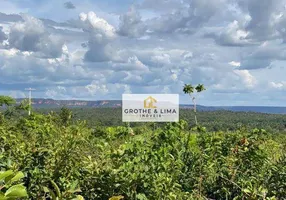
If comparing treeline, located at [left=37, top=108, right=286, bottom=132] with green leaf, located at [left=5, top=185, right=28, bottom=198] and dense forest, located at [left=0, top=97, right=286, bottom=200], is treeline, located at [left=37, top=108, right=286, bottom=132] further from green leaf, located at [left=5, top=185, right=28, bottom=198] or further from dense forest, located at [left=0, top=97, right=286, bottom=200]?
green leaf, located at [left=5, top=185, right=28, bottom=198]

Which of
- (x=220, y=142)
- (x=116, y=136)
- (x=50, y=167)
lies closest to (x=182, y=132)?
(x=220, y=142)

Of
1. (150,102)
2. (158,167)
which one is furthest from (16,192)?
(150,102)

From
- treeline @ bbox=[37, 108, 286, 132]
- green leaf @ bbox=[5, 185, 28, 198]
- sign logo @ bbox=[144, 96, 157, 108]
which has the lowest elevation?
treeline @ bbox=[37, 108, 286, 132]

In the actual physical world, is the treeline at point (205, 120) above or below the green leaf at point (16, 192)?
below

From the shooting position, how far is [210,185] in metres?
3.26

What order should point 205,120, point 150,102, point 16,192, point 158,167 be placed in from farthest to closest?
point 205,120
point 150,102
point 158,167
point 16,192

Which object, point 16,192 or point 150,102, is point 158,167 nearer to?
point 16,192

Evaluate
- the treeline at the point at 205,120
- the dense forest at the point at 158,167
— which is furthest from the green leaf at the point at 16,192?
the treeline at the point at 205,120

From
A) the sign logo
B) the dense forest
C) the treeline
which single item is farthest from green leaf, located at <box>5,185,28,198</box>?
the sign logo

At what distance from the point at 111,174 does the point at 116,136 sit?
6.73 ft

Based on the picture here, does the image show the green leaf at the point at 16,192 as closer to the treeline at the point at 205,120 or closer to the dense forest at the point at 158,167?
the dense forest at the point at 158,167

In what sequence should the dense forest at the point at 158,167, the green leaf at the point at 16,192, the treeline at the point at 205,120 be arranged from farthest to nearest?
the treeline at the point at 205,120 → the dense forest at the point at 158,167 → the green leaf at the point at 16,192

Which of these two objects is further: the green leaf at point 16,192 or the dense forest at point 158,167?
the dense forest at point 158,167

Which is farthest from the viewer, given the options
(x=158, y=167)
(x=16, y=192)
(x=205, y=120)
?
(x=205, y=120)
